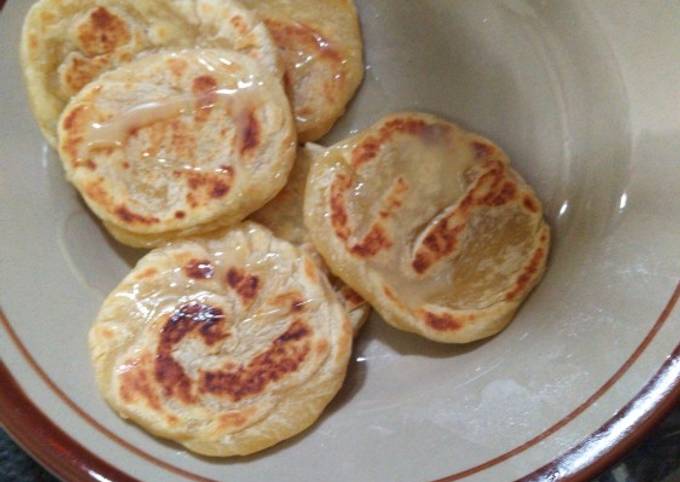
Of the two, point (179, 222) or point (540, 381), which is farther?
point (179, 222)

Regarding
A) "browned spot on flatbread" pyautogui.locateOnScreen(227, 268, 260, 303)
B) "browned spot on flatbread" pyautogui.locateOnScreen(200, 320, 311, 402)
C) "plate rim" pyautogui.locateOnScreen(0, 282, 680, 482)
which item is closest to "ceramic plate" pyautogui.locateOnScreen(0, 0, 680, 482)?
"plate rim" pyautogui.locateOnScreen(0, 282, 680, 482)

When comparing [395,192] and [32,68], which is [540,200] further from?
[32,68]

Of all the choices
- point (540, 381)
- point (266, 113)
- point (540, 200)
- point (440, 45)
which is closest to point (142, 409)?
point (266, 113)

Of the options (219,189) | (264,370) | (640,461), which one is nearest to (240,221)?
(219,189)

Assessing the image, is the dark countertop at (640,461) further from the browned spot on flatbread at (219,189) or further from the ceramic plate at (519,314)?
the browned spot on flatbread at (219,189)

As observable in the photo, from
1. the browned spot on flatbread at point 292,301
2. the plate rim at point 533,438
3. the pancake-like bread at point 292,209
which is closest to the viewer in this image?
the plate rim at point 533,438

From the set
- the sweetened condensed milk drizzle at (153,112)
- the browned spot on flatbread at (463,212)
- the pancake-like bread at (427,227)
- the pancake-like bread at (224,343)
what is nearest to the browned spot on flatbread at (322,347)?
the pancake-like bread at (224,343)
